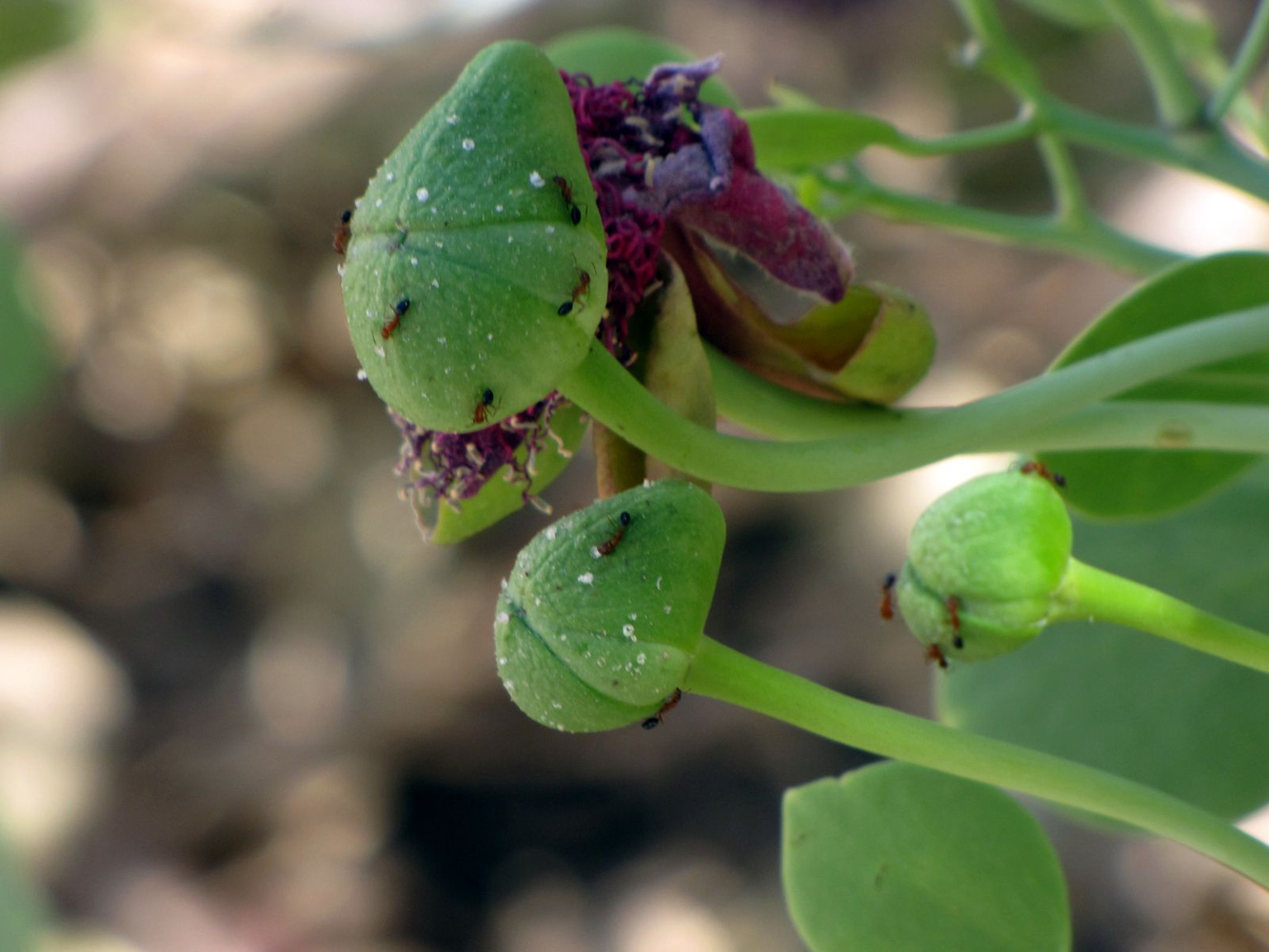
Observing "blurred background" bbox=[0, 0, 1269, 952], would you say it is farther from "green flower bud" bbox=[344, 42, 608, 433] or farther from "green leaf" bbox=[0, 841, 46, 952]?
"green flower bud" bbox=[344, 42, 608, 433]

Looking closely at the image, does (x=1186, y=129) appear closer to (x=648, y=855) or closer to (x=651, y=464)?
(x=651, y=464)

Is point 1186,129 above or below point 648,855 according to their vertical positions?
above

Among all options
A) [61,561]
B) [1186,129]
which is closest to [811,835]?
[1186,129]

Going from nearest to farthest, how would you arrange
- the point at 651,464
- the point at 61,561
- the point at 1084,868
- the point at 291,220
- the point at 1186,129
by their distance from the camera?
the point at 651,464, the point at 1186,129, the point at 1084,868, the point at 61,561, the point at 291,220

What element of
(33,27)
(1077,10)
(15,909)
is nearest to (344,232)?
(1077,10)

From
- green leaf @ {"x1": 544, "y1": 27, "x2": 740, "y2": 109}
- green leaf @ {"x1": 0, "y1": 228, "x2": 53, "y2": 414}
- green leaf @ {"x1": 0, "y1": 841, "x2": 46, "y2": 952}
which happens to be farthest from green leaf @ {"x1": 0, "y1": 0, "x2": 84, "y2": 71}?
green leaf @ {"x1": 544, "y1": 27, "x2": 740, "y2": 109}

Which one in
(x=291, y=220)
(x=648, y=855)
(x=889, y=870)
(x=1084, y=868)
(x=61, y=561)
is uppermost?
(x=889, y=870)
